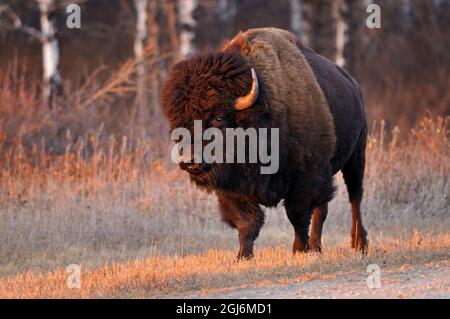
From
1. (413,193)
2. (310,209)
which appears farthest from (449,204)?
(310,209)

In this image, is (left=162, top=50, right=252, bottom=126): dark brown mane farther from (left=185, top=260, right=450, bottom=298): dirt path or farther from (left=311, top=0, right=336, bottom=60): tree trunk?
(left=311, top=0, right=336, bottom=60): tree trunk

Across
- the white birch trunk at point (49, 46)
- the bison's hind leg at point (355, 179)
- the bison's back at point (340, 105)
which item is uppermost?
the white birch trunk at point (49, 46)

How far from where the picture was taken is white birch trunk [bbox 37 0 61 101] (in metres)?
21.0

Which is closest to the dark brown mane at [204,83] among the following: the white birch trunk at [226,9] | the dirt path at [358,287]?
the dirt path at [358,287]

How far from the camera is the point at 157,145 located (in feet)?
55.2

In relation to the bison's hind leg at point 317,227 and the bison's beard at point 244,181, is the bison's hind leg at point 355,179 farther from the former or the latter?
the bison's beard at point 244,181

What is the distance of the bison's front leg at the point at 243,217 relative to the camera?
10164 millimetres

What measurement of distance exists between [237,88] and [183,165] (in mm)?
1029

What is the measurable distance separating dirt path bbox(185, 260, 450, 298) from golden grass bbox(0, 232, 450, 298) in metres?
0.24

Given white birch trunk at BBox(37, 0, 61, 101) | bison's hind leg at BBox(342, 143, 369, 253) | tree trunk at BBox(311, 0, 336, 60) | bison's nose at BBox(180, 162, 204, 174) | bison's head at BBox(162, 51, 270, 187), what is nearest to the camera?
bison's nose at BBox(180, 162, 204, 174)

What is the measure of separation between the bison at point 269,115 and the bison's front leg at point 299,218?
11 millimetres

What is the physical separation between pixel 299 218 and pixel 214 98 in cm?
180

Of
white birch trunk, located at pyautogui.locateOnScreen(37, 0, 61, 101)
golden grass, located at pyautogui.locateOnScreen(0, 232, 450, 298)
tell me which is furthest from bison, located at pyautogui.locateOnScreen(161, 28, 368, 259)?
→ white birch trunk, located at pyautogui.locateOnScreen(37, 0, 61, 101)

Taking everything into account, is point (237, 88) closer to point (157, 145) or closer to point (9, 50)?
point (157, 145)
